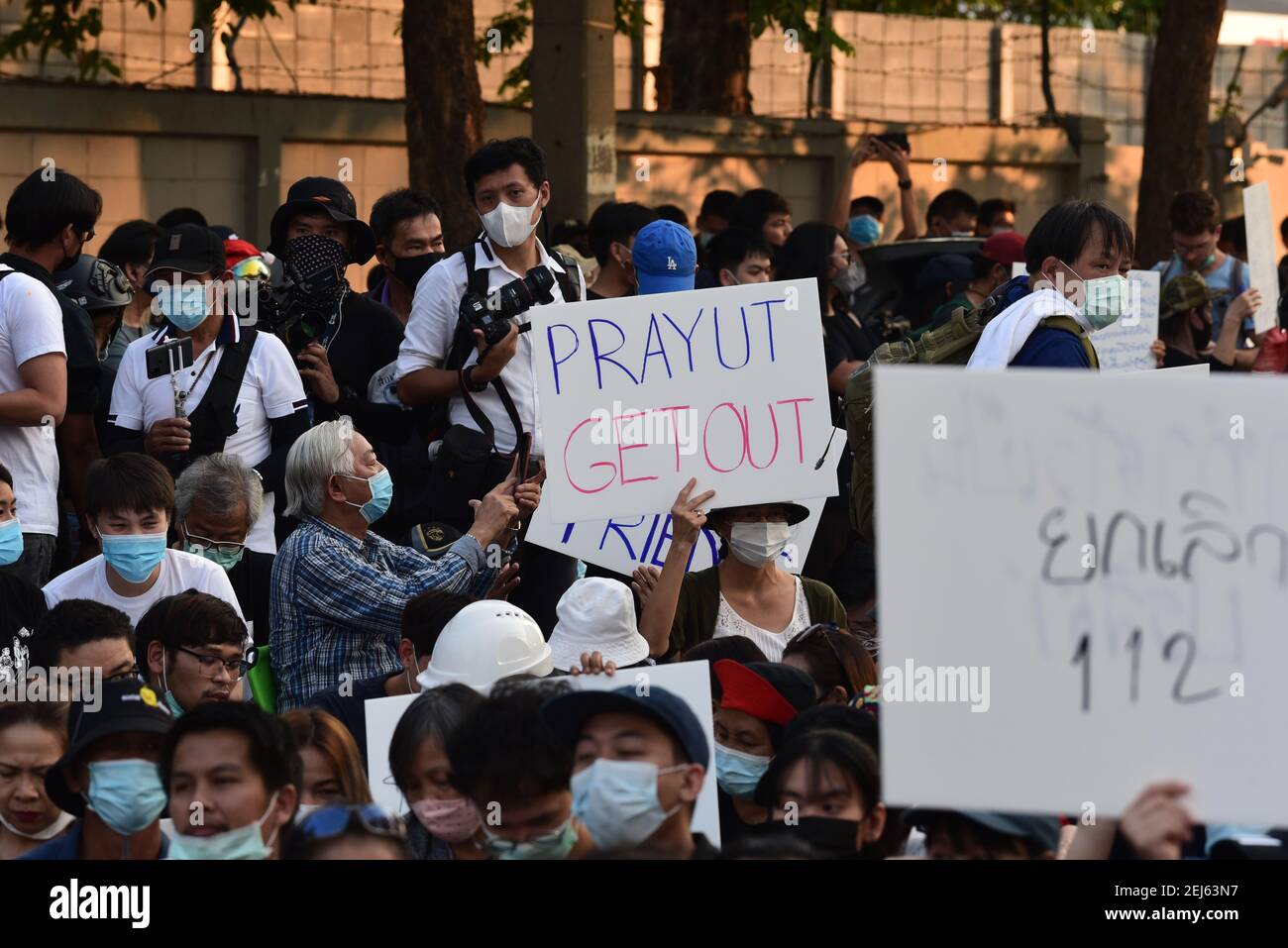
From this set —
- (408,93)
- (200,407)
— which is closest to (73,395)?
(200,407)

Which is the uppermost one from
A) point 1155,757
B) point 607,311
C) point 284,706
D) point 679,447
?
point 607,311

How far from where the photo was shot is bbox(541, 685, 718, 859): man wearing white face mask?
3.87 metres

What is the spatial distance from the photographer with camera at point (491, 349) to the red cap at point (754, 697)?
1583 mm

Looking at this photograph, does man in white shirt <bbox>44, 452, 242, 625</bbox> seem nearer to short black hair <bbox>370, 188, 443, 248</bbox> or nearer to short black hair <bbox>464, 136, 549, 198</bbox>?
short black hair <bbox>464, 136, 549, 198</bbox>

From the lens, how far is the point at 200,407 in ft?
20.4

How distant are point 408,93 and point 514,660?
6534 mm

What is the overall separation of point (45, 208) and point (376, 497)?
1.39 metres

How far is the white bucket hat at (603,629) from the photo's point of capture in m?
5.16

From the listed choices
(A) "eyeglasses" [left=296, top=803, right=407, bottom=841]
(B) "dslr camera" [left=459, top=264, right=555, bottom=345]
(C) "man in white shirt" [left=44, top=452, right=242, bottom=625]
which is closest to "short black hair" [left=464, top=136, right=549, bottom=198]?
(B) "dslr camera" [left=459, top=264, right=555, bottom=345]

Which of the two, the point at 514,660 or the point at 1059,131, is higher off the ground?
the point at 1059,131

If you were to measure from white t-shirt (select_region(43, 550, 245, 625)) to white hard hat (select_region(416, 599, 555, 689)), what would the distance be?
915 mm

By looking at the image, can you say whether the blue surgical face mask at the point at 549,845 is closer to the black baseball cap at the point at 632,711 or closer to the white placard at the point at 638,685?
the black baseball cap at the point at 632,711

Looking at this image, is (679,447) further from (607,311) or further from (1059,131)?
(1059,131)

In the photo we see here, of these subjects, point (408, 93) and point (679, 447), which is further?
point (408, 93)
